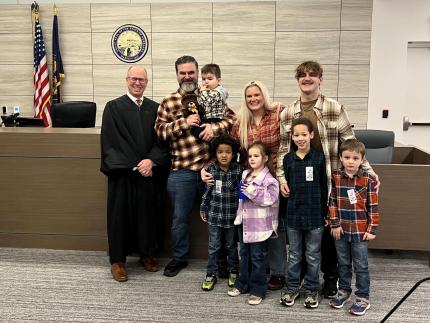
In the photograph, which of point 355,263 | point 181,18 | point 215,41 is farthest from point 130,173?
point 181,18

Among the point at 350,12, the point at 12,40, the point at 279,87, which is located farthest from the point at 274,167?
the point at 12,40

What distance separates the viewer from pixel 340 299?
2793 millimetres

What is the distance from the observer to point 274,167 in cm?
290

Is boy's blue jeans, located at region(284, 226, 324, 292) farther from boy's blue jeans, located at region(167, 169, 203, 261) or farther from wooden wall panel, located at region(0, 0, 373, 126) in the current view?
wooden wall panel, located at region(0, 0, 373, 126)

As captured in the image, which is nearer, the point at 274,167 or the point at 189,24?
the point at 274,167

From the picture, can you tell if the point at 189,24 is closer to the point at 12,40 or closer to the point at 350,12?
the point at 350,12

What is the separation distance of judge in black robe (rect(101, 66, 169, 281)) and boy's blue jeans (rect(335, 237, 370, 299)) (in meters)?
1.36

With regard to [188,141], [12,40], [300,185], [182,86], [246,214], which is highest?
[12,40]

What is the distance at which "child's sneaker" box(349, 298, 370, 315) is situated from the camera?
8.82ft

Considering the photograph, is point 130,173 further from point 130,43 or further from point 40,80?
point 40,80

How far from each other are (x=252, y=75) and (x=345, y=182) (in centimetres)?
377

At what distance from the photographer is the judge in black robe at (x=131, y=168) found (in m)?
3.15

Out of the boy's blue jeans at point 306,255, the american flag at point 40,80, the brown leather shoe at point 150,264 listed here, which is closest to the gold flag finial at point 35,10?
the american flag at point 40,80

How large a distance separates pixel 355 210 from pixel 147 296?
1471mm
